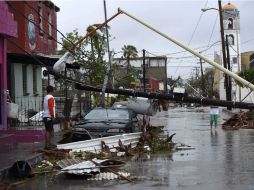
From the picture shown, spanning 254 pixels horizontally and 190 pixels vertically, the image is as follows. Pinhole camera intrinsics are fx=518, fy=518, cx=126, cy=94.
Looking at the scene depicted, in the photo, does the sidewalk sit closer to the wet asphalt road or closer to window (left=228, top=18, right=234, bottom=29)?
the wet asphalt road

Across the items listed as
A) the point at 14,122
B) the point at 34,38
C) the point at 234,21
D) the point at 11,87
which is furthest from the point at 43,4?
the point at 234,21

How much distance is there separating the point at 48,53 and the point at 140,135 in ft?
36.7

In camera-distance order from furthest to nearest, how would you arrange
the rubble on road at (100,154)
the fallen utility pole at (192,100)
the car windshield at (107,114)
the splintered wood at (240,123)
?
the splintered wood at (240,123), the car windshield at (107,114), the fallen utility pole at (192,100), the rubble on road at (100,154)

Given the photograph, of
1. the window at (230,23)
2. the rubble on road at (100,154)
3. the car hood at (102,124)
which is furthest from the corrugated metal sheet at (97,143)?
the window at (230,23)

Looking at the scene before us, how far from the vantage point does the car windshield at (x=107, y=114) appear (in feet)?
61.4

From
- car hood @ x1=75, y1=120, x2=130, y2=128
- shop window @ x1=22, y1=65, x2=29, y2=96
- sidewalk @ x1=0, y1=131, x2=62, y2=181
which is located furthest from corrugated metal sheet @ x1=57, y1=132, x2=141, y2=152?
shop window @ x1=22, y1=65, x2=29, y2=96

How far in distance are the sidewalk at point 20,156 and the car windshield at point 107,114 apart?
3442 millimetres

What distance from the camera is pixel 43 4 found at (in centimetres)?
2734

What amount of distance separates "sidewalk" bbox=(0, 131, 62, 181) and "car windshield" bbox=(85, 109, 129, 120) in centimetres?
344

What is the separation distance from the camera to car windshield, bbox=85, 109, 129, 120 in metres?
18.7

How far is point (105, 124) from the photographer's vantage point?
1762 centimetres

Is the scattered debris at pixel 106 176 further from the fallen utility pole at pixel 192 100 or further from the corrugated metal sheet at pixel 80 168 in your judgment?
the fallen utility pole at pixel 192 100

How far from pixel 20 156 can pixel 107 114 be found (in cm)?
638

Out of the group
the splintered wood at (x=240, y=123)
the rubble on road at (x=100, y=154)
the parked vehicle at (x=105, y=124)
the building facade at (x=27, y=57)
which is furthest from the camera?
the splintered wood at (x=240, y=123)
